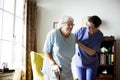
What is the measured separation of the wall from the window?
0.63 meters

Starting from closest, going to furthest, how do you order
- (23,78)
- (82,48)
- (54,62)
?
(54,62)
(82,48)
(23,78)

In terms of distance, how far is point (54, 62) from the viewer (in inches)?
76.3

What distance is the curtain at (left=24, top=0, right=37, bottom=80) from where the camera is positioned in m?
4.79

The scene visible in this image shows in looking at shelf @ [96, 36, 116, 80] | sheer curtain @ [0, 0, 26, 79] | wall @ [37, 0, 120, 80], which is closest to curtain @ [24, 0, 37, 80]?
sheer curtain @ [0, 0, 26, 79]

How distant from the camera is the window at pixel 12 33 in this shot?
4.33 metres

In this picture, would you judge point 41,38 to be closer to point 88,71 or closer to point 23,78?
point 23,78

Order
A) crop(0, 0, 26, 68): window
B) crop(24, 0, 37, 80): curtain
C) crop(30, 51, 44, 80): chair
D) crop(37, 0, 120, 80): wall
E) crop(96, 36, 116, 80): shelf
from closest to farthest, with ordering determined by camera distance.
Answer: crop(30, 51, 44, 80): chair < crop(0, 0, 26, 68): window < crop(96, 36, 116, 80): shelf < crop(24, 0, 37, 80): curtain < crop(37, 0, 120, 80): wall

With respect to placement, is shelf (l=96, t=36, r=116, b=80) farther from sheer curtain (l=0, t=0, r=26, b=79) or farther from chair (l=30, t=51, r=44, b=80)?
sheer curtain (l=0, t=0, r=26, b=79)

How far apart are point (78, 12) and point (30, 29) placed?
1227mm

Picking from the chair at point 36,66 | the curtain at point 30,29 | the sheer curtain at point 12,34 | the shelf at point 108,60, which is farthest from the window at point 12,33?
the shelf at point 108,60

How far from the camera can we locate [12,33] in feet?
15.2

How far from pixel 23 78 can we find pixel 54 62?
284 cm

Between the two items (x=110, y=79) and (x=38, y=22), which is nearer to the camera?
(x=110, y=79)

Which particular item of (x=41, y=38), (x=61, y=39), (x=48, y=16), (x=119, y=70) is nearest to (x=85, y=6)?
(x=48, y=16)
